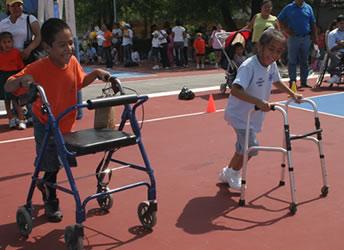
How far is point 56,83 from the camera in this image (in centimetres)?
433

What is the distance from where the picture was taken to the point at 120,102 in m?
3.83

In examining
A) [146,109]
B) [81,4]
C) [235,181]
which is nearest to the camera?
[235,181]

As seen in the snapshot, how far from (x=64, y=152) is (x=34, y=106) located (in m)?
0.87

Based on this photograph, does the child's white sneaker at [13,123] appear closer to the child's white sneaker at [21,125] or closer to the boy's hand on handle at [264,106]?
the child's white sneaker at [21,125]

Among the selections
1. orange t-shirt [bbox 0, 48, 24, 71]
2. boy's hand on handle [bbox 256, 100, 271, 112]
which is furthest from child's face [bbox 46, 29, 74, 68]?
orange t-shirt [bbox 0, 48, 24, 71]

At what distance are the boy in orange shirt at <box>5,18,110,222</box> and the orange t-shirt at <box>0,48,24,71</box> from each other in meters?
4.43

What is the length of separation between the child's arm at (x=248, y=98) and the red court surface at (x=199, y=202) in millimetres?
932

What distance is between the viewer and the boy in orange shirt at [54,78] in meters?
4.21

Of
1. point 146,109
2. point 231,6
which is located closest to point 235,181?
point 146,109

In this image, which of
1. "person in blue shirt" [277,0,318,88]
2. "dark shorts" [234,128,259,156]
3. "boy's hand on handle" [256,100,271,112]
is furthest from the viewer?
"person in blue shirt" [277,0,318,88]

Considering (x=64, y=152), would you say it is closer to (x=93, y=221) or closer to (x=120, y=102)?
(x=120, y=102)

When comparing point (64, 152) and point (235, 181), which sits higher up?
point (64, 152)

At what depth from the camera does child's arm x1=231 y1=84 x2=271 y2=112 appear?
15.2ft

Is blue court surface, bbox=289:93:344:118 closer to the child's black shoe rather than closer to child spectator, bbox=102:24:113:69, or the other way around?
the child's black shoe
